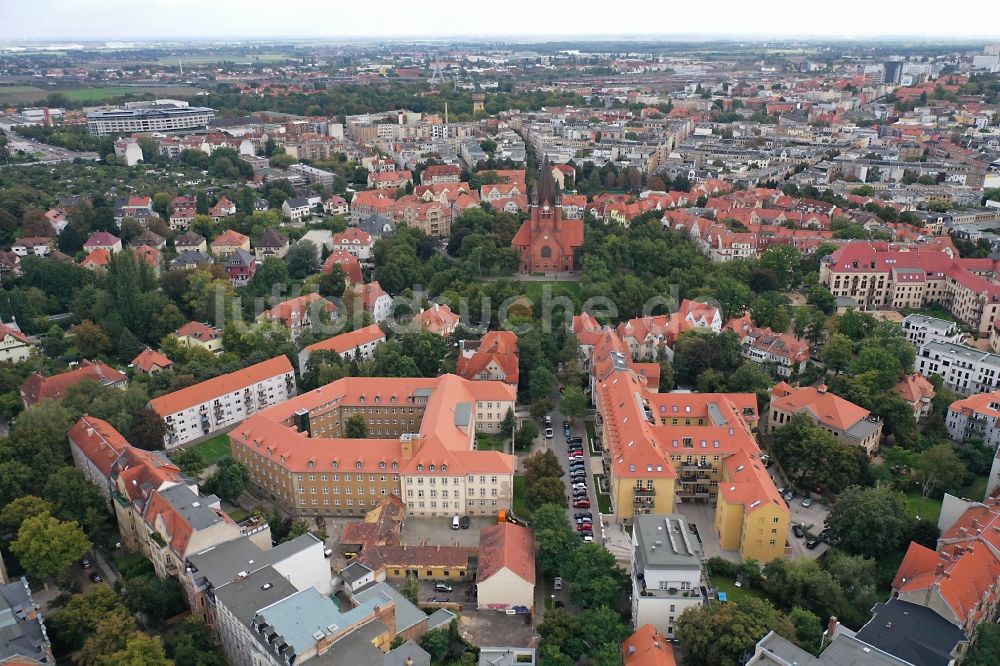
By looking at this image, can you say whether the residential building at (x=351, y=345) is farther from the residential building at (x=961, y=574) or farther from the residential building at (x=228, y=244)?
the residential building at (x=961, y=574)

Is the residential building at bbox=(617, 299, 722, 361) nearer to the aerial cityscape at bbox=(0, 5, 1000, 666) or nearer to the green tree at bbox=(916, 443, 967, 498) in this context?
the aerial cityscape at bbox=(0, 5, 1000, 666)

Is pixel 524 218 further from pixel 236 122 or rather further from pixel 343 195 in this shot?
pixel 236 122

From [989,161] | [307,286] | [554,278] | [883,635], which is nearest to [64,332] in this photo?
[307,286]

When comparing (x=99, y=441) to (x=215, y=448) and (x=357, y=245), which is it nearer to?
(x=215, y=448)

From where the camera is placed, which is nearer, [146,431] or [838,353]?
[146,431]

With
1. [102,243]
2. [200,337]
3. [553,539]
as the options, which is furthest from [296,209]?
[553,539]

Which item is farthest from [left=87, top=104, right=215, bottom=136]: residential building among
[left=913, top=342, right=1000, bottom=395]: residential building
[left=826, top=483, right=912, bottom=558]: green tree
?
[left=826, top=483, right=912, bottom=558]: green tree
